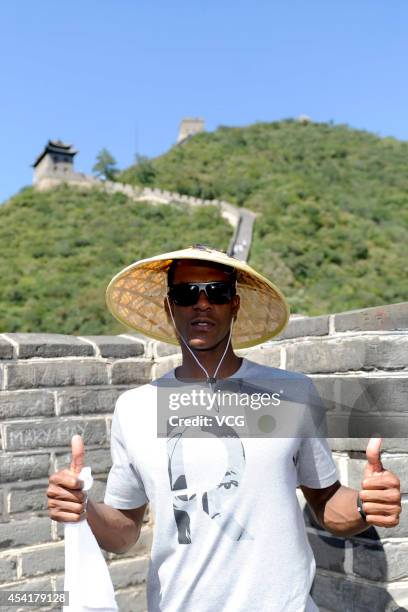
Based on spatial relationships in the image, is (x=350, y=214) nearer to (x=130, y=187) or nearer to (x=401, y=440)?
(x=130, y=187)

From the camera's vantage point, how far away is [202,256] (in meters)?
2.13

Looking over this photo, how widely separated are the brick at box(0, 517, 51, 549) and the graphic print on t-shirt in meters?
1.85

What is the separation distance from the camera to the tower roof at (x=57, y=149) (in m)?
Result: 54.7

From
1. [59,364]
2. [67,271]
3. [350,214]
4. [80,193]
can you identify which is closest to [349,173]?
[350,214]

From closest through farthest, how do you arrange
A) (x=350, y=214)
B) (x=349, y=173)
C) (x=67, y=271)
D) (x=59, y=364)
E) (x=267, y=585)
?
(x=267, y=585) → (x=59, y=364) → (x=67, y=271) → (x=350, y=214) → (x=349, y=173)

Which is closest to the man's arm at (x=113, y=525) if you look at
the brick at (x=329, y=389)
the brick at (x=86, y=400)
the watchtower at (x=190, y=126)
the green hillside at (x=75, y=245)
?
the brick at (x=329, y=389)

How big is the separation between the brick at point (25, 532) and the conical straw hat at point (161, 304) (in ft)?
4.79

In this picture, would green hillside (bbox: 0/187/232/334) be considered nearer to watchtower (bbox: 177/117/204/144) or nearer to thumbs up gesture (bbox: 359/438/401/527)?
thumbs up gesture (bbox: 359/438/401/527)

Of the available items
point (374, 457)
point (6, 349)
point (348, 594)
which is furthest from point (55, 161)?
point (374, 457)

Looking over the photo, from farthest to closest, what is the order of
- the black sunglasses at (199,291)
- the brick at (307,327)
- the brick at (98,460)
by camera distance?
1. the brick at (98,460)
2. the brick at (307,327)
3. the black sunglasses at (199,291)

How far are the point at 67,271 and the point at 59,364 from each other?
111 ft

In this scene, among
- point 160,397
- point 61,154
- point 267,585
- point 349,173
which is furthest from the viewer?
point 349,173

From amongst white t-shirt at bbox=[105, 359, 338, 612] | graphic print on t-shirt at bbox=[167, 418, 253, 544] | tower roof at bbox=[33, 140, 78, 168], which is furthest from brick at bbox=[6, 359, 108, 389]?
tower roof at bbox=[33, 140, 78, 168]

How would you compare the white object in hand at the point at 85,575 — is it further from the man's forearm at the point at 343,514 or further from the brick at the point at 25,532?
the brick at the point at 25,532
